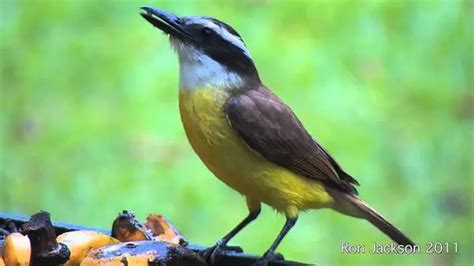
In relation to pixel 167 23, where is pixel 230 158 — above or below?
below

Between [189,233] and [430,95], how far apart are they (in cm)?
90

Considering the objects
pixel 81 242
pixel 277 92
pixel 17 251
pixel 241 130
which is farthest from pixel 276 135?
pixel 277 92

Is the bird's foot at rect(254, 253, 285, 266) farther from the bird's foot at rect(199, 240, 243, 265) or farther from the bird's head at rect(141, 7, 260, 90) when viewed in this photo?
the bird's head at rect(141, 7, 260, 90)

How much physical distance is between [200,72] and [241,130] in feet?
0.49

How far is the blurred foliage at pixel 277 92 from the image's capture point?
3.33 meters

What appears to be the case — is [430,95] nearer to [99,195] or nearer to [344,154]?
[344,154]

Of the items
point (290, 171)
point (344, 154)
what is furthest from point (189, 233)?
point (290, 171)

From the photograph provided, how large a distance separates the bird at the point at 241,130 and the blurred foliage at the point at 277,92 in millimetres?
1025

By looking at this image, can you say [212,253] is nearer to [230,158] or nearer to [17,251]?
[230,158]

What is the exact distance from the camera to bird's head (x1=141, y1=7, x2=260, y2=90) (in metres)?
2.18

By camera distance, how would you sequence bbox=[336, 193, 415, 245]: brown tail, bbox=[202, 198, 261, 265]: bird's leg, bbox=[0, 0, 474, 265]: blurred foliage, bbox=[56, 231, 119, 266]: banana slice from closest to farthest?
bbox=[56, 231, 119, 266]: banana slice, bbox=[202, 198, 261, 265]: bird's leg, bbox=[336, 193, 415, 245]: brown tail, bbox=[0, 0, 474, 265]: blurred foliage

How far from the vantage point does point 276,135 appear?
2.17m

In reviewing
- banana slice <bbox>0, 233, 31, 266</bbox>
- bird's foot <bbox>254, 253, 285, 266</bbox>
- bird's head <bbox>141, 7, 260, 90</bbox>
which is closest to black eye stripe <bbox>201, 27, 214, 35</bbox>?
bird's head <bbox>141, 7, 260, 90</bbox>

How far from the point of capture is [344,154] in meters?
3.33
